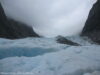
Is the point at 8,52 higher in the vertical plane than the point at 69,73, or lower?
lower

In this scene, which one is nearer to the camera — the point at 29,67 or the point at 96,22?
the point at 29,67

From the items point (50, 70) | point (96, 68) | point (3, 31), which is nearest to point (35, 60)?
point (50, 70)

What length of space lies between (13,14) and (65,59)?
4629cm

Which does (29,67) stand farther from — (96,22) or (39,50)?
(96,22)

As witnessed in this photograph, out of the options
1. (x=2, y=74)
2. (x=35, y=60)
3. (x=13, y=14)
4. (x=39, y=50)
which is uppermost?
(x=2, y=74)

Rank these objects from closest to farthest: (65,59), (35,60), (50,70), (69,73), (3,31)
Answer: (69,73) < (50,70) < (65,59) < (35,60) < (3,31)

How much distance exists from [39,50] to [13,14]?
43.3 meters

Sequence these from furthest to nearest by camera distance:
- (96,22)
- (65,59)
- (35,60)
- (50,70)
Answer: (96,22), (35,60), (65,59), (50,70)

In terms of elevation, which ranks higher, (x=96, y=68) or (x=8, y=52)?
(x=96, y=68)

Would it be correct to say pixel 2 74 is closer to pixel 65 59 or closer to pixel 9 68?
pixel 9 68

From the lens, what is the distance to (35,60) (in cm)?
469

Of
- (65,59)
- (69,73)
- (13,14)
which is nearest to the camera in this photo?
(69,73)

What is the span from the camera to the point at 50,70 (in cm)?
365

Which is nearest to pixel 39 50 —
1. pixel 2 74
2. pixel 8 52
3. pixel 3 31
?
pixel 8 52
